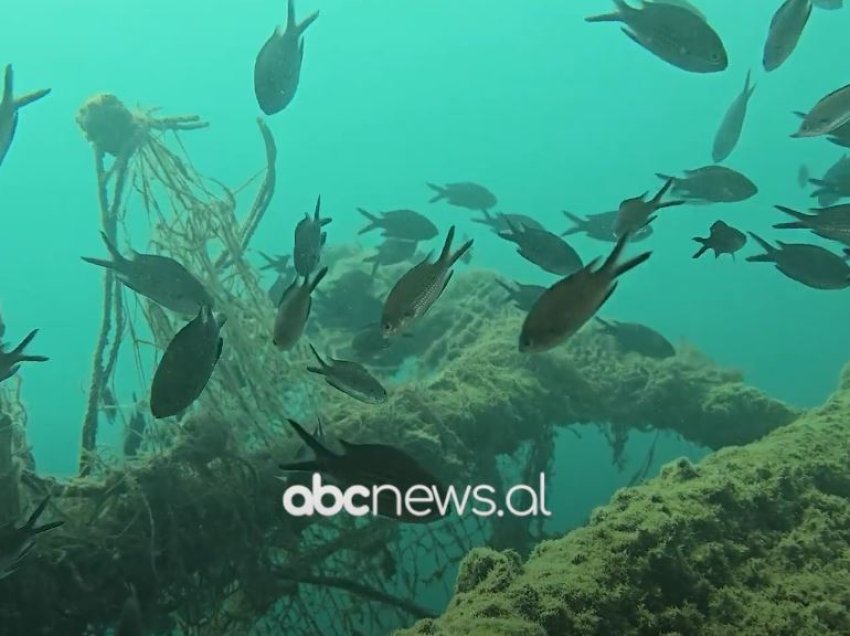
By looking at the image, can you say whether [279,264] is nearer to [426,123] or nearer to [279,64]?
[279,64]

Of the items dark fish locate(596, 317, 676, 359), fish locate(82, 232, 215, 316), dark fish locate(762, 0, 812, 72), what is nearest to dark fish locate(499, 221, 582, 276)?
dark fish locate(762, 0, 812, 72)

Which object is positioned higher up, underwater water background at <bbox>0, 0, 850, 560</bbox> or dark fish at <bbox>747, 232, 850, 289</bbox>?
underwater water background at <bbox>0, 0, 850, 560</bbox>

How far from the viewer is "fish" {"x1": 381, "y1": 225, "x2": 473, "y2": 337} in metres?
2.88

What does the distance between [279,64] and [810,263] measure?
392 cm

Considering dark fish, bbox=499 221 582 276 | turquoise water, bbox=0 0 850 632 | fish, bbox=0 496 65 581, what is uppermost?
turquoise water, bbox=0 0 850 632

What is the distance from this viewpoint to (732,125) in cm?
634

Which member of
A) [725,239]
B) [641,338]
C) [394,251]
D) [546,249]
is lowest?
[725,239]

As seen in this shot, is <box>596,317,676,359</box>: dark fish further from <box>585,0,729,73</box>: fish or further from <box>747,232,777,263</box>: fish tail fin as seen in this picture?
<box>585,0,729,73</box>: fish

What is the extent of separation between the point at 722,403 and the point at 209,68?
106500 mm

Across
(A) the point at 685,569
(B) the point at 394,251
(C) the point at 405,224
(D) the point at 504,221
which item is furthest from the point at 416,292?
(B) the point at 394,251

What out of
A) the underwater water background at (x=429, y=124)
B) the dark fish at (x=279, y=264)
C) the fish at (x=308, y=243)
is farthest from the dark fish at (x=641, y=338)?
the underwater water background at (x=429, y=124)

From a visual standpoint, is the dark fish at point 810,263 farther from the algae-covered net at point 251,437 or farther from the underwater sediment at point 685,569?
the algae-covered net at point 251,437

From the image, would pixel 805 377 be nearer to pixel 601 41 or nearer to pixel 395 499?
pixel 395 499

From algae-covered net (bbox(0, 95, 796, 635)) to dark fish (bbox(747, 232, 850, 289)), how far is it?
3.08 m
